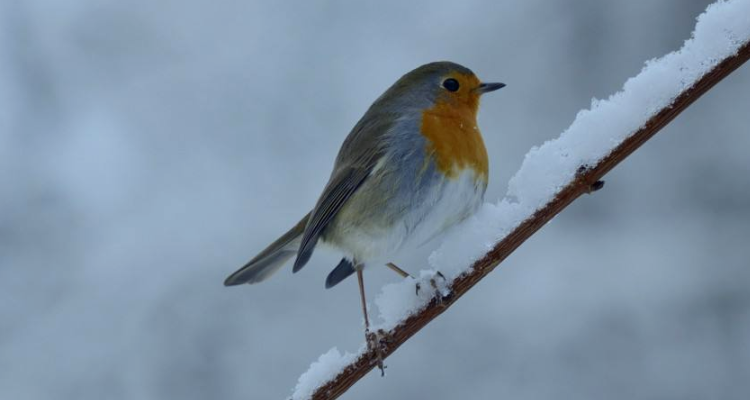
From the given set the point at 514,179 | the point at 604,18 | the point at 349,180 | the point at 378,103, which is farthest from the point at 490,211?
the point at 604,18

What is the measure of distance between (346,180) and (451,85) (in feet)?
1.64

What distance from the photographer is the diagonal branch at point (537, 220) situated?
61.8 inches

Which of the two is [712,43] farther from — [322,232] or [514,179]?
[322,232]

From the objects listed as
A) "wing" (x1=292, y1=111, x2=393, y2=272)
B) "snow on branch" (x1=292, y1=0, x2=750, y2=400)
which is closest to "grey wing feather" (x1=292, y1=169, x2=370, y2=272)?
"wing" (x1=292, y1=111, x2=393, y2=272)

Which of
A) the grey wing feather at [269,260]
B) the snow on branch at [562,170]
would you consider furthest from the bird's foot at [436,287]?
the grey wing feather at [269,260]

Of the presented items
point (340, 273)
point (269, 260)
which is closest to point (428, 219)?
point (340, 273)

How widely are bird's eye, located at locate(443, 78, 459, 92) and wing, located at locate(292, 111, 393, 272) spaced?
225 millimetres

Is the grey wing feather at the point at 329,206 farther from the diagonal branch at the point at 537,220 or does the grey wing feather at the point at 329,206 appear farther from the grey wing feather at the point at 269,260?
the diagonal branch at the point at 537,220

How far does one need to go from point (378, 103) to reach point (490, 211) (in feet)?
4.66

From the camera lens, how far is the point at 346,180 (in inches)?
117

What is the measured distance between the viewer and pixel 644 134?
163 cm

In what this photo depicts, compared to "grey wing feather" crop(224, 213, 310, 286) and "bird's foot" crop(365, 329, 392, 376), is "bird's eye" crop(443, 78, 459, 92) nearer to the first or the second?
"grey wing feather" crop(224, 213, 310, 286)

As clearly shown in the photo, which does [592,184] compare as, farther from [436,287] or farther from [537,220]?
[436,287]

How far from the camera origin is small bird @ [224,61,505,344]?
8.94 feet
